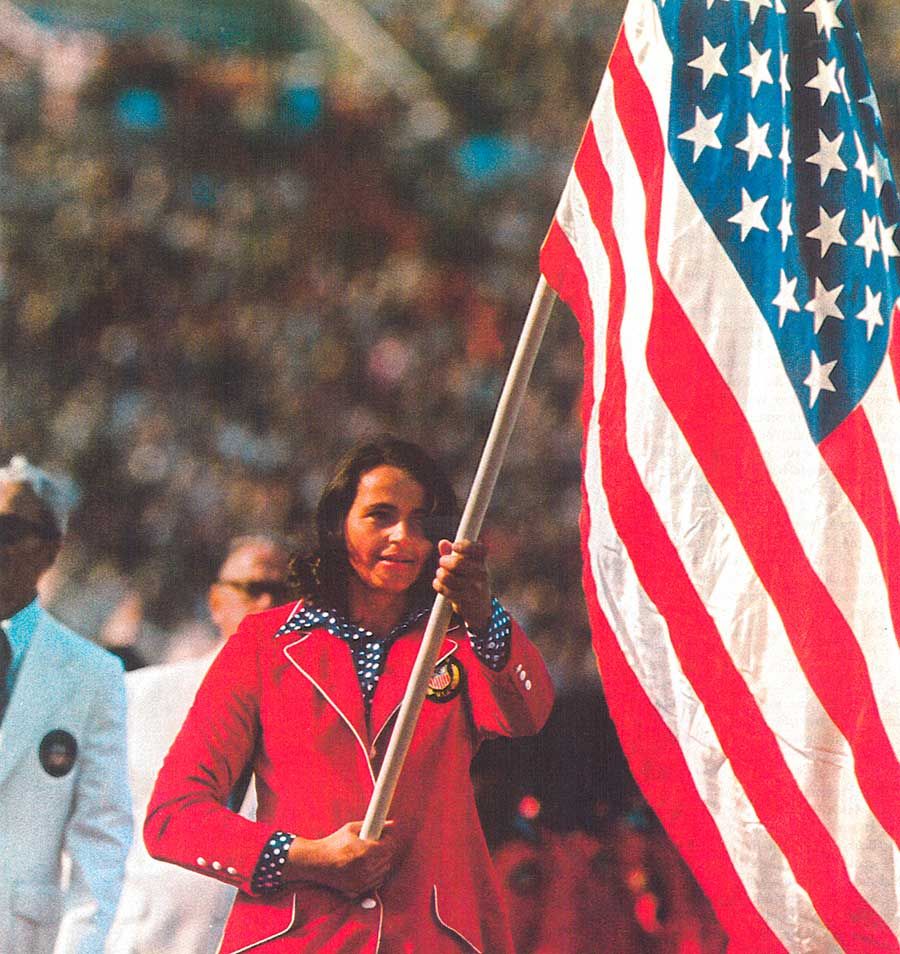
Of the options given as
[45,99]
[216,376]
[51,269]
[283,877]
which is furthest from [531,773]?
[45,99]

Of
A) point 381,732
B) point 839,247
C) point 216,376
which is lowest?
point 381,732

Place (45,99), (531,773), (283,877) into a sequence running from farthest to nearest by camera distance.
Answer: (45,99) → (531,773) → (283,877)

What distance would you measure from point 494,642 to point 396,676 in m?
0.31

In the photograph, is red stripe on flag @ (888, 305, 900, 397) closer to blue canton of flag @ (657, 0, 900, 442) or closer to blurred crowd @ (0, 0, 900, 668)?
blue canton of flag @ (657, 0, 900, 442)

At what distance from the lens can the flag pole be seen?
3.93 m

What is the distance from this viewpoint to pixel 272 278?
5.12m

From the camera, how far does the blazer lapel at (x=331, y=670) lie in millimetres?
4574

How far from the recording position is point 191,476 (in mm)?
5000

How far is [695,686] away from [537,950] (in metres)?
1.36

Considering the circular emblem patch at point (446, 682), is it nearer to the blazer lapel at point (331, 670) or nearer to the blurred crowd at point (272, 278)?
the blazer lapel at point (331, 670)

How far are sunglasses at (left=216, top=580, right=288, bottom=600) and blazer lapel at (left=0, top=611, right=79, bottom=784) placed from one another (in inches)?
22.3

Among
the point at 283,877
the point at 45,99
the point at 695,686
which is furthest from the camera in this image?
the point at 45,99

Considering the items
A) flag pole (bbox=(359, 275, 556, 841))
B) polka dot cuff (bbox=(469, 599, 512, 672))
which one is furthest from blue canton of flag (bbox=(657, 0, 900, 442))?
polka dot cuff (bbox=(469, 599, 512, 672))

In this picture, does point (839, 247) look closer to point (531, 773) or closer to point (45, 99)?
point (531, 773)
